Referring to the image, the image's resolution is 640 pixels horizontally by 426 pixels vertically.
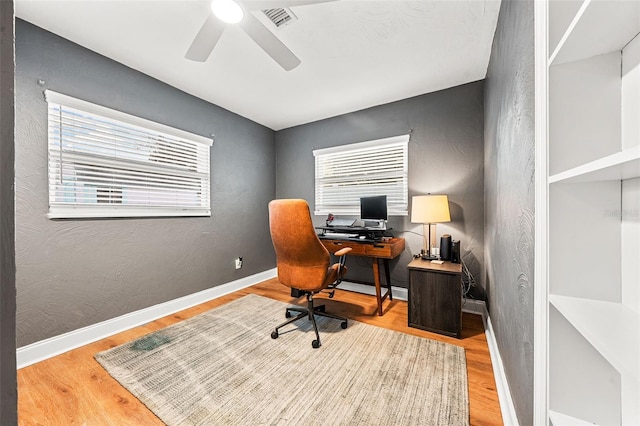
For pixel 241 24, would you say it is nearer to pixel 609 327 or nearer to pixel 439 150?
pixel 609 327

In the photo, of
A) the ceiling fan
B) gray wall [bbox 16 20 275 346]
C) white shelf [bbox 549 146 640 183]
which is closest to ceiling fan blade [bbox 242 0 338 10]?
the ceiling fan

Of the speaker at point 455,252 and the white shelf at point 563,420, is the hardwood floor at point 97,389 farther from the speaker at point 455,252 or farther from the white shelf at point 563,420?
the white shelf at point 563,420

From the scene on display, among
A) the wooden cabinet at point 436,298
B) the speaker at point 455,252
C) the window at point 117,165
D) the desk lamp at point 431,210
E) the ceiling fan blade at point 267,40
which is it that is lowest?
the wooden cabinet at point 436,298

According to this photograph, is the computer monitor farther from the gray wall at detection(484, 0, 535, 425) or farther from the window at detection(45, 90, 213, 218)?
the window at detection(45, 90, 213, 218)

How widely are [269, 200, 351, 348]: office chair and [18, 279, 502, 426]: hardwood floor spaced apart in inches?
31.1

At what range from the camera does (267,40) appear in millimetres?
1591

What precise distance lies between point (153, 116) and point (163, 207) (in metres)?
0.92

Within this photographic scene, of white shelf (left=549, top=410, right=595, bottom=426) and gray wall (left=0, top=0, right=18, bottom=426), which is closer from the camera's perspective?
gray wall (left=0, top=0, right=18, bottom=426)

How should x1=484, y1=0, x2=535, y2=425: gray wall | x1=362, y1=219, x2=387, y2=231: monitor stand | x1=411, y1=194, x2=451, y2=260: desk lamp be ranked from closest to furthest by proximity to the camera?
x1=484, y1=0, x2=535, y2=425: gray wall → x1=411, y1=194, x2=451, y2=260: desk lamp → x1=362, y1=219, x2=387, y2=231: monitor stand

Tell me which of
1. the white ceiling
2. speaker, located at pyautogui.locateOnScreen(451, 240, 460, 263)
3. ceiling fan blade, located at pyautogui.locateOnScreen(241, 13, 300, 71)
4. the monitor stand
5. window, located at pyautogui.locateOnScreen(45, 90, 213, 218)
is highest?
the white ceiling

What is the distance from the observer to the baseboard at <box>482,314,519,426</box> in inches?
46.9

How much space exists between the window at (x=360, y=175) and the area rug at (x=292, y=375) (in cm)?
158

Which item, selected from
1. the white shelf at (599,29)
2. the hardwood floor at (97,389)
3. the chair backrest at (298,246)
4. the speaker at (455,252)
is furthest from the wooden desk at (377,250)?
the white shelf at (599,29)

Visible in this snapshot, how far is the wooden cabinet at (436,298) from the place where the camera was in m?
2.04
